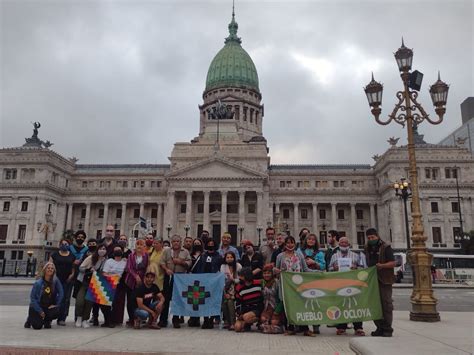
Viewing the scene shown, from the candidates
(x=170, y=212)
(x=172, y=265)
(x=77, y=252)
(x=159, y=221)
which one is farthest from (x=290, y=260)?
(x=159, y=221)

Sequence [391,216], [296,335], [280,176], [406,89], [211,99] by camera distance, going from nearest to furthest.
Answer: [296,335] → [406,89] → [391,216] → [280,176] → [211,99]

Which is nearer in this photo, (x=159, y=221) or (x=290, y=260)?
(x=290, y=260)

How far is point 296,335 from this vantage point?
9891mm

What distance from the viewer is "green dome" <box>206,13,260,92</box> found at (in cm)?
8492

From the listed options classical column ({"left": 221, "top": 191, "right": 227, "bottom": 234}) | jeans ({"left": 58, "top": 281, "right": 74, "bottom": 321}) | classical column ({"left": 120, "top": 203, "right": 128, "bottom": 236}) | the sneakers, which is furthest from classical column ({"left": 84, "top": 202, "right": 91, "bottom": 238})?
the sneakers

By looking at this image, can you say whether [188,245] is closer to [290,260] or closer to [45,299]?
[290,260]

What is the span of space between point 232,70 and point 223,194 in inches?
1444

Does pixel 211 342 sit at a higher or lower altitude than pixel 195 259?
lower

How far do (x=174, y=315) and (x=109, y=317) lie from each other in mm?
1859

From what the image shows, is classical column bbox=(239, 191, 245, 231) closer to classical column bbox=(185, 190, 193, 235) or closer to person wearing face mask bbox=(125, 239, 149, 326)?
classical column bbox=(185, 190, 193, 235)

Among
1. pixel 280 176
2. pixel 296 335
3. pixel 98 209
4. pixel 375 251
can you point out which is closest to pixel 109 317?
pixel 296 335

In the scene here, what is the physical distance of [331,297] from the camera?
33.2 ft

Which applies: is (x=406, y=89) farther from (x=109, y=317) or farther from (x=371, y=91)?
(x=109, y=317)

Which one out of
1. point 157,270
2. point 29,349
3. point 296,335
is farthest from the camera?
point 157,270
